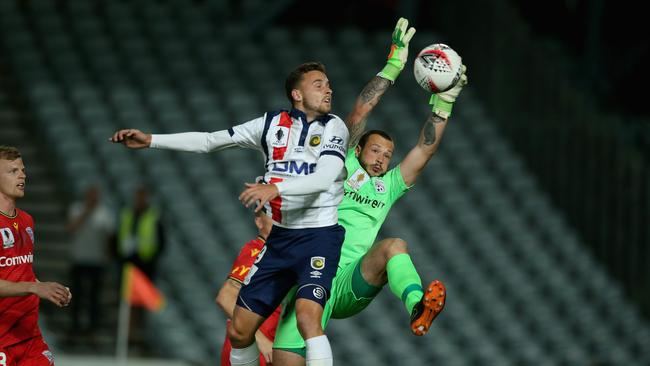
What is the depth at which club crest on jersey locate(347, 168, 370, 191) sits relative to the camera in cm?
782

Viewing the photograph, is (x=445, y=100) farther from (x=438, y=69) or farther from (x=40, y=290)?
(x=40, y=290)

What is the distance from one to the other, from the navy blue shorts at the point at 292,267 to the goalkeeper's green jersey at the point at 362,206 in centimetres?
60

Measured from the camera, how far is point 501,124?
57.2ft

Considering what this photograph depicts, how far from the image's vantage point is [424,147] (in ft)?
25.8

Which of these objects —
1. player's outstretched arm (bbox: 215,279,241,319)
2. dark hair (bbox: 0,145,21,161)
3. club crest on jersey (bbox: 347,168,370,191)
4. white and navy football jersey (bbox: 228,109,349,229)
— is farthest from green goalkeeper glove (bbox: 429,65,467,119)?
dark hair (bbox: 0,145,21,161)

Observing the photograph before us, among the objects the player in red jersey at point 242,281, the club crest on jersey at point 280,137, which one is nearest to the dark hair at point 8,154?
the club crest on jersey at point 280,137

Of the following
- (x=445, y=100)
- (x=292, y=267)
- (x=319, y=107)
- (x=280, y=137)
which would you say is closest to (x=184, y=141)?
(x=280, y=137)

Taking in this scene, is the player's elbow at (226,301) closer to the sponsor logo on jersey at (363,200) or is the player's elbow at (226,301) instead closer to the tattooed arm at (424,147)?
the sponsor logo on jersey at (363,200)

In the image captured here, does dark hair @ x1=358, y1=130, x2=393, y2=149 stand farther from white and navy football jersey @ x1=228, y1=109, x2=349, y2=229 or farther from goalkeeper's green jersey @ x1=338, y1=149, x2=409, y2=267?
white and navy football jersey @ x1=228, y1=109, x2=349, y2=229

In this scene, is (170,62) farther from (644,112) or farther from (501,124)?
(644,112)

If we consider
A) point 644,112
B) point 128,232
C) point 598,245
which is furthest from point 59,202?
point 644,112

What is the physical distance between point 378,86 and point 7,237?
246cm

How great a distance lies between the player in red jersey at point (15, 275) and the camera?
690 cm

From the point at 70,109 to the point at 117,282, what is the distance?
2.23m
